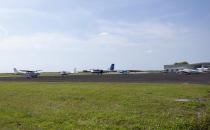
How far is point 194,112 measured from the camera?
8.16m

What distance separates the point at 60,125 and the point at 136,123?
2.94m

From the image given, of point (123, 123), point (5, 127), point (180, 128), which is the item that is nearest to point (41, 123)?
point (5, 127)

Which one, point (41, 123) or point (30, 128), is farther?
point (41, 123)

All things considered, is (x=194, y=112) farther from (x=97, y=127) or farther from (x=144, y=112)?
(x=97, y=127)

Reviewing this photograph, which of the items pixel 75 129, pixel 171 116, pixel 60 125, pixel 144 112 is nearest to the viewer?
pixel 75 129

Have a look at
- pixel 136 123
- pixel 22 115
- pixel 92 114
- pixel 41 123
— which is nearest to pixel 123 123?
pixel 136 123

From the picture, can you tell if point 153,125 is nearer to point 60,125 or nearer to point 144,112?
point 144,112

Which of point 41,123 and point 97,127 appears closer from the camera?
point 97,127

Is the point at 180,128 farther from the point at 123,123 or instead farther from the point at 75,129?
the point at 75,129

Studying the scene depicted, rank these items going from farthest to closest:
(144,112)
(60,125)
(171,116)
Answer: (144,112)
(171,116)
(60,125)

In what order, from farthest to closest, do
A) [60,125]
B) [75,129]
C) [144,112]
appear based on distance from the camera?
[144,112], [60,125], [75,129]

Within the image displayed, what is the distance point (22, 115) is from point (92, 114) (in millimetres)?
3293

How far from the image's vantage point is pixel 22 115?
7.73m

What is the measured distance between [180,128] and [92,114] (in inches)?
150
